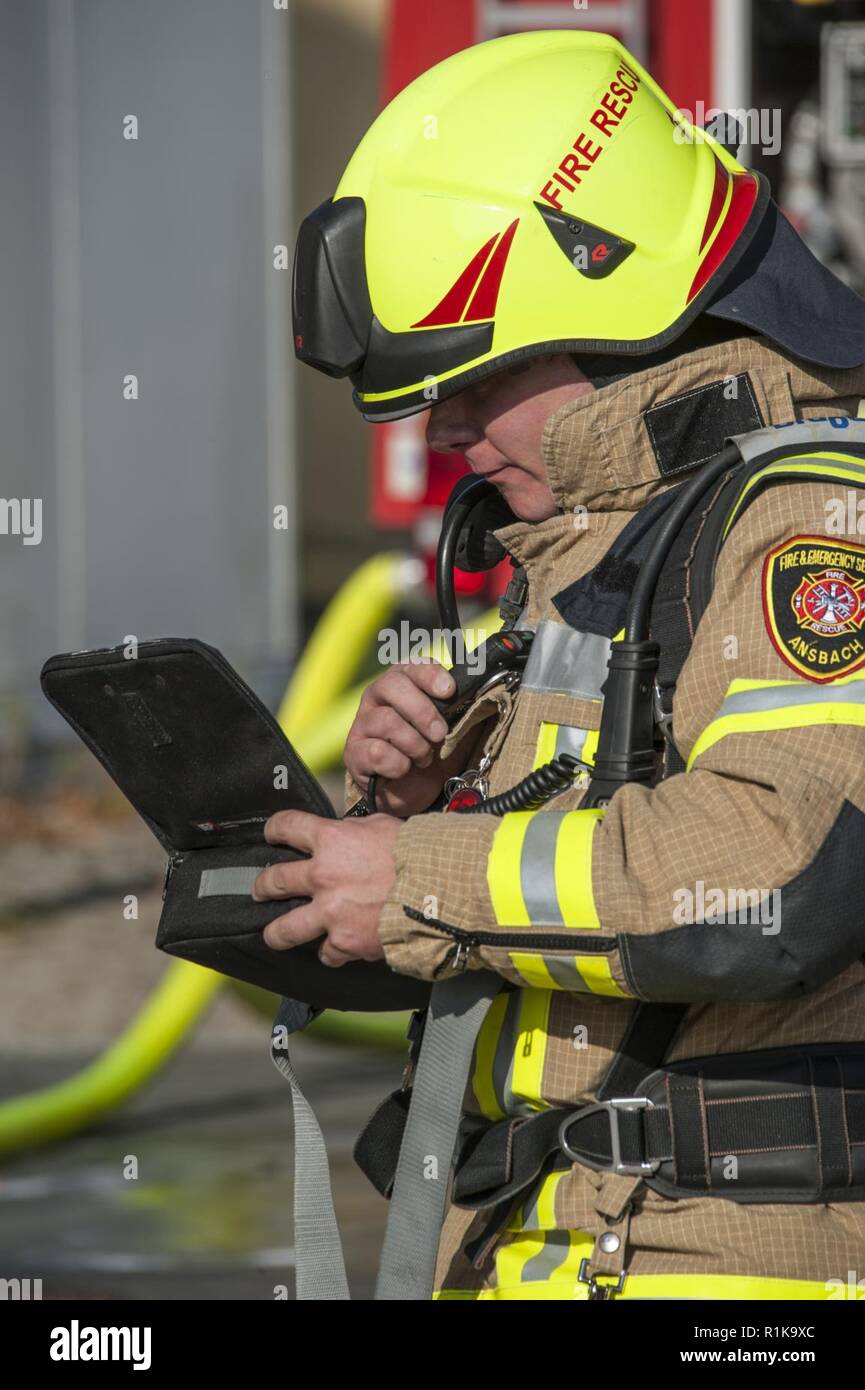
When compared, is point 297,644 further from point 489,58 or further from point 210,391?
point 489,58

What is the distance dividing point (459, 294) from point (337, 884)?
607 mm

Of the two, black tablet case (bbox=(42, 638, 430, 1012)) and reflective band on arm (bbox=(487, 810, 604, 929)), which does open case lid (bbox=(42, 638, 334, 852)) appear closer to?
black tablet case (bbox=(42, 638, 430, 1012))

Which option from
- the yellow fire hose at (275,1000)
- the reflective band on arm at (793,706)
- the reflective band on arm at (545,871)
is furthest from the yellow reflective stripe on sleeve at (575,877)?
the yellow fire hose at (275,1000)

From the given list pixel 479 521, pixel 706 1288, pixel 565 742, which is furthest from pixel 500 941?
pixel 479 521

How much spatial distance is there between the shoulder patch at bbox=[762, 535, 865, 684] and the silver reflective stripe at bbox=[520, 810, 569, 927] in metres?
0.26

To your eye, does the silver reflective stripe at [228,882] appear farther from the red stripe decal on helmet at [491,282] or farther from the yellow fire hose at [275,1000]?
the yellow fire hose at [275,1000]

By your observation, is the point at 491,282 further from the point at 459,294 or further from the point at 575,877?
the point at 575,877

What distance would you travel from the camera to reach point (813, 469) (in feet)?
5.80

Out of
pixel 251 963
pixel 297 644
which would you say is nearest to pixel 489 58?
pixel 251 963

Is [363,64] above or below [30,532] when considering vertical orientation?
above

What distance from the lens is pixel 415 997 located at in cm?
213

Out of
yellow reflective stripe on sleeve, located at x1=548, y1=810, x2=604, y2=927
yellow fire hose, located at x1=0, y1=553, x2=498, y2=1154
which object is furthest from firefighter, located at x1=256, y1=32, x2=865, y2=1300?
yellow fire hose, located at x1=0, y1=553, x2=498, y2=1154

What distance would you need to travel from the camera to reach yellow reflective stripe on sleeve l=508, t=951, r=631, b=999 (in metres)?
1.73
